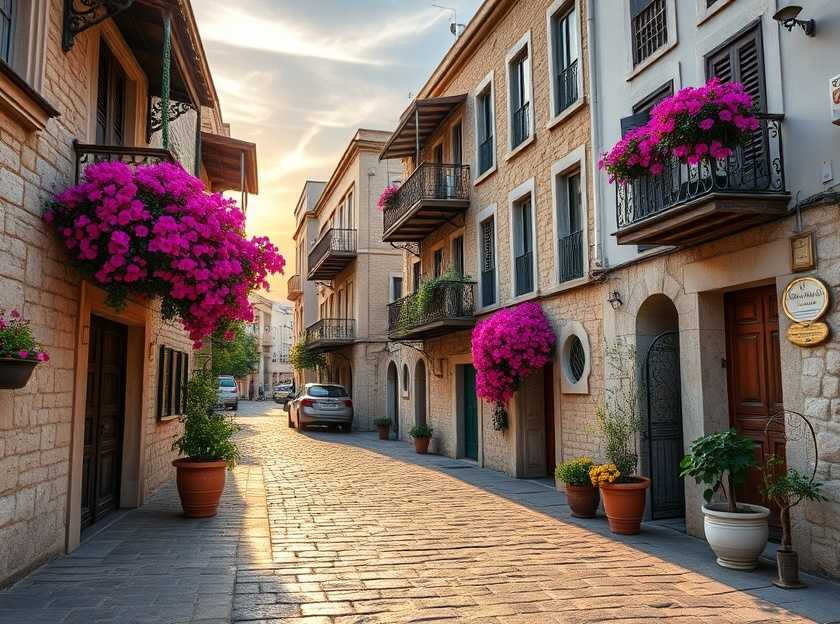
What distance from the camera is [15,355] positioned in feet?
16.1

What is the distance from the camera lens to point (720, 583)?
19.7 ft

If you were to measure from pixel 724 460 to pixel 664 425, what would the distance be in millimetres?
2717

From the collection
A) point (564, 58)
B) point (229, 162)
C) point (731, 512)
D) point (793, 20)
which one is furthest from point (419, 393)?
point (793, 20)

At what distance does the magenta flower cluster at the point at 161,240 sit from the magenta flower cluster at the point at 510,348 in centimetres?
548

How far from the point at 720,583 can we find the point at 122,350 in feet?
25.2

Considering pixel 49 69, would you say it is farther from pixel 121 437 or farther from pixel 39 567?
pixel 121 437

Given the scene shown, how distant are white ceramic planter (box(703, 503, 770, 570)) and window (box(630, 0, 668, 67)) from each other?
18.9 feet

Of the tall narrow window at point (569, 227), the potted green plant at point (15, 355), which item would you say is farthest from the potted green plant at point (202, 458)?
the tall narrow window at point (569, 227)

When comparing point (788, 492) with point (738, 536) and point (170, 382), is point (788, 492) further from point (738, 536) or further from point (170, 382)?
point (170, 382)

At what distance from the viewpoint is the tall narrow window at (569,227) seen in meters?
11.4

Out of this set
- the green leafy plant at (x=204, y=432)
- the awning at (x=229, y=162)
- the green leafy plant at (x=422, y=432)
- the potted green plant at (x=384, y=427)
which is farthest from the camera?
the potted green plant at (x=384, y=427)

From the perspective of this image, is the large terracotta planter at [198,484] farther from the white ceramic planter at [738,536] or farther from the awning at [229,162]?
the awning at [229,162]

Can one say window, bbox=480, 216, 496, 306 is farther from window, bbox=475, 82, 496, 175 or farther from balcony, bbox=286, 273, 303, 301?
balcony, bbox=286, 273, 303, 301

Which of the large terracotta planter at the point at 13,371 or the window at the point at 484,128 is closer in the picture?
the large terracotta planter at the point at 13,371
